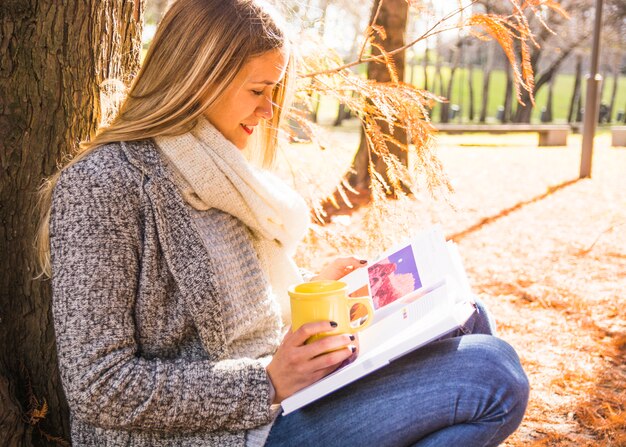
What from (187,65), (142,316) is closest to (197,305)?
(142,316)

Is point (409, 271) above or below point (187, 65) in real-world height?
below

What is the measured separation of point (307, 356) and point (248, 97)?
2.03 ft

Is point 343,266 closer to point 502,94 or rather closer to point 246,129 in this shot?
point 246,129

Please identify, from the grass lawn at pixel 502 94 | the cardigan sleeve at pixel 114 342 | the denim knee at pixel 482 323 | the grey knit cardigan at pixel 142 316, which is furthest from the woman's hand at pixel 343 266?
the grass lawn at pixel 502 94

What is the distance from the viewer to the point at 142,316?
147 centimetres

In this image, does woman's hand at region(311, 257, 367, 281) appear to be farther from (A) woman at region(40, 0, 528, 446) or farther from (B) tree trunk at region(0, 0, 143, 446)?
(B) tree trunk at region(0, 0, 143, 446)


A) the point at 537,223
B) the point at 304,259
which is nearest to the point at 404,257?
the point at 304,259

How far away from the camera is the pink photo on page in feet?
5.54

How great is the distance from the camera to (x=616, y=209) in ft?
22.7

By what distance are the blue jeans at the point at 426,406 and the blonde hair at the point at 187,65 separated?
0.68 meters

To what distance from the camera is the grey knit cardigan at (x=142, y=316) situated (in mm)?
1388

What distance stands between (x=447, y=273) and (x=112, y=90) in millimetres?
1033

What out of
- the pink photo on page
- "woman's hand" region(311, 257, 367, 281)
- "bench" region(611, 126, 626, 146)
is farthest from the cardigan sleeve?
"bench" region(611, 126, 626, 146)

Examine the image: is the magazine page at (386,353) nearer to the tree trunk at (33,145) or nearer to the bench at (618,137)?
the tree trunk at (33,145)
